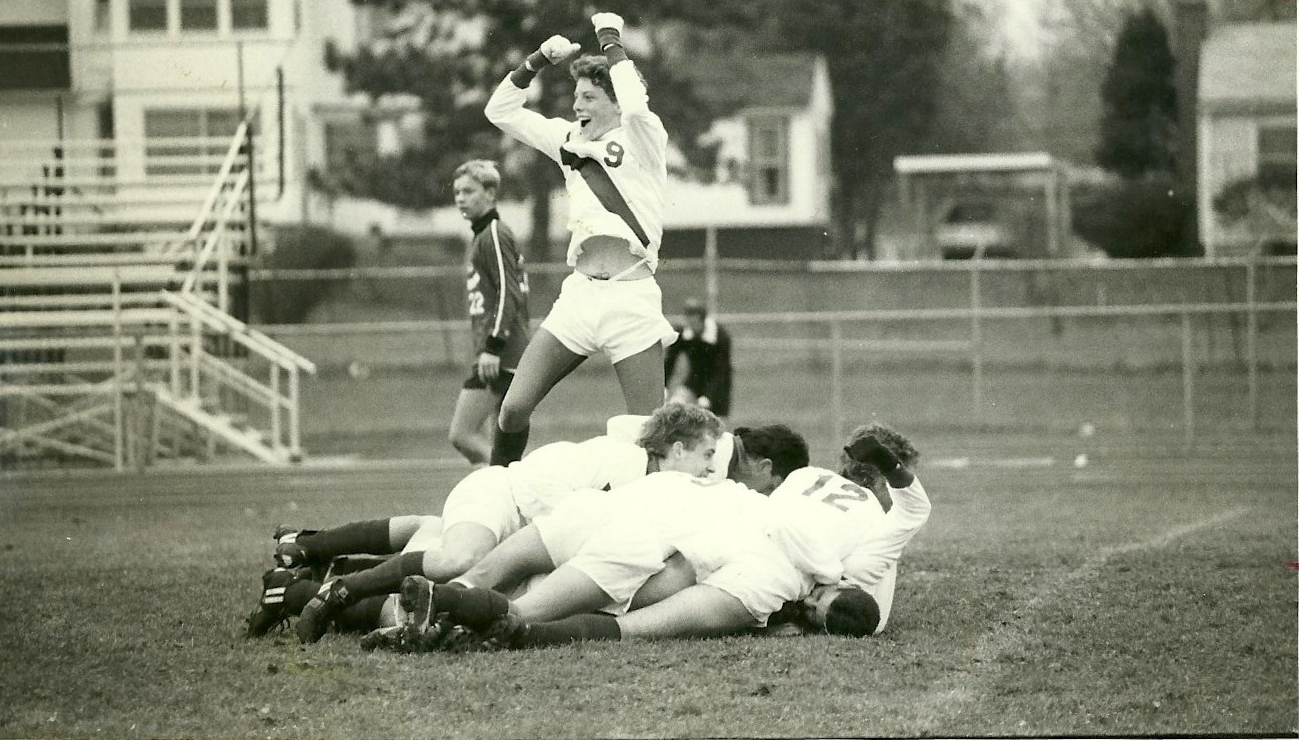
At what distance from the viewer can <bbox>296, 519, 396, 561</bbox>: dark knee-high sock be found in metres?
6.34

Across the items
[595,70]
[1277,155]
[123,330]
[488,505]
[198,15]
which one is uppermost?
[198,15]

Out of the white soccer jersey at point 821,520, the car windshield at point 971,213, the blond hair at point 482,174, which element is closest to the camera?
the white soccer jersey at point 821,520

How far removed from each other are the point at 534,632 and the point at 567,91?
16.7 metres

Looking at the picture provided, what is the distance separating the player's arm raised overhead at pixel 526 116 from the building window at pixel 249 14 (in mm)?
15029

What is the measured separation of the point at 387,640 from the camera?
5605mm

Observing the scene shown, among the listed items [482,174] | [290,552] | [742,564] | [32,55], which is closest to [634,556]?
[742,564]

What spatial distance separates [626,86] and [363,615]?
2.18 meters

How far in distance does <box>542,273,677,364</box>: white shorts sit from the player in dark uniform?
4.61ft

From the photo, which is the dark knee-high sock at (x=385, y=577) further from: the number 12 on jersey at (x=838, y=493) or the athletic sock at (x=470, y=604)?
the number 12 on jersey at (x=838, y=493)

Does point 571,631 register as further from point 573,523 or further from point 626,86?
point 626,86

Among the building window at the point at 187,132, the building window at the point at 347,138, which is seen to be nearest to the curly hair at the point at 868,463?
the building window at the point at 187,132

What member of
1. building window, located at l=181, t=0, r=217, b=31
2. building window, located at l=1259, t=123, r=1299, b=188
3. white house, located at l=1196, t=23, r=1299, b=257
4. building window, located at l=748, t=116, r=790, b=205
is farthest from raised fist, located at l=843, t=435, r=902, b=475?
building window, located at l=748, t=116, r=790, b=205

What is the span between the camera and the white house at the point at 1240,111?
85.4ft

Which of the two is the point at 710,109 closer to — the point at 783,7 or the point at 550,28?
the point at 783,7
